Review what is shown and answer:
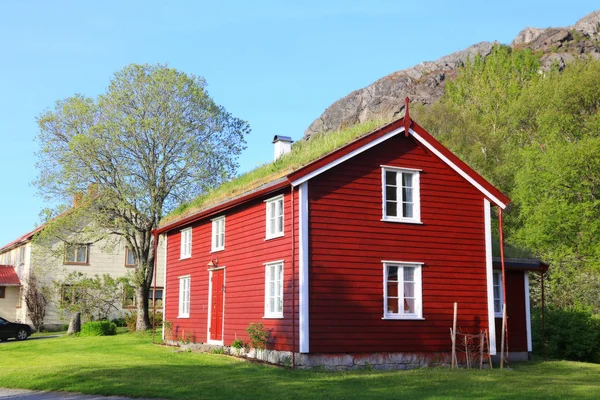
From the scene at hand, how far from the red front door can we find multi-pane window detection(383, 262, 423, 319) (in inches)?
242

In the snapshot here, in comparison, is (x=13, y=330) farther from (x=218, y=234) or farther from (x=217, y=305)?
(x=218, y=234)

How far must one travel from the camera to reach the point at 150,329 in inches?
1332

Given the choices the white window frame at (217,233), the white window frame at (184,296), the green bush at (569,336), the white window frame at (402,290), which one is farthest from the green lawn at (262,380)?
the green bush at (569,336)

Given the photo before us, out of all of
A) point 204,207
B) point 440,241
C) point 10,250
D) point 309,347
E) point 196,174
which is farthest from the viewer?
point 10,250

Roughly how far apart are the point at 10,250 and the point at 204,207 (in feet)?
107

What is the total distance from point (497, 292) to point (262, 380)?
10.5 meters

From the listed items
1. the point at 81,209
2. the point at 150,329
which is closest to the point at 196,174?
the point at 81,209

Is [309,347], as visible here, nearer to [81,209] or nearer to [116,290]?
[81,209]

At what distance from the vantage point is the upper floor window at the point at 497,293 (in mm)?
21797

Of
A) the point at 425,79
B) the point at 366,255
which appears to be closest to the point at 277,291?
the point at 366,255

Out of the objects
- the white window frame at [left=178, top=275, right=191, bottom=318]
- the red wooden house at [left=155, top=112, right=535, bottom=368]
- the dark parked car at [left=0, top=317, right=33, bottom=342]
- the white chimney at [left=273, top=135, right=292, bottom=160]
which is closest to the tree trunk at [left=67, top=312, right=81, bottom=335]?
the dark parked car at [left=0, top=317, right=33, bottom=342]

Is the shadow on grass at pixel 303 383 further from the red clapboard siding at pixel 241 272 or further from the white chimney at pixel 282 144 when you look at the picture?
the white chimney at pixel 282 144

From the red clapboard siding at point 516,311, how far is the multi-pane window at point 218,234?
32.9 ft

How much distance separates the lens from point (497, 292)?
22156mm
